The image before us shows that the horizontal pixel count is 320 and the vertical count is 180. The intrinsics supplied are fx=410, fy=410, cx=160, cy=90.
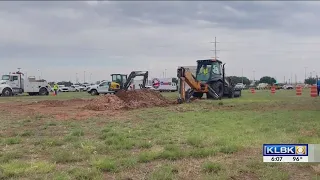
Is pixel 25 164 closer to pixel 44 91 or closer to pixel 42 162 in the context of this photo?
pixel 42 162

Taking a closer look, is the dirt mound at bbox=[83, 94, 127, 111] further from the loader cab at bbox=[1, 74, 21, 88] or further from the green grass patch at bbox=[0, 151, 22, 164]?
the loader cab at bbox=[1, 74, 21, 88]

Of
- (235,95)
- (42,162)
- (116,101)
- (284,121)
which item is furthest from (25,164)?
(235,95)

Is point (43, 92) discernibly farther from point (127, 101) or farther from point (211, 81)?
point (127, 101)

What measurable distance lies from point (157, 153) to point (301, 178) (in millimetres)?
2776

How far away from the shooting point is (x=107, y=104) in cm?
2230

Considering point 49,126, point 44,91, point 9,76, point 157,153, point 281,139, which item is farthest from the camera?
point 44,91

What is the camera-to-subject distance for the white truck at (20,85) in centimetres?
4769

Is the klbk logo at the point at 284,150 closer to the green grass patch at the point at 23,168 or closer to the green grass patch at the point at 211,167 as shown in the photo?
the green grass patch at the point at 211,167

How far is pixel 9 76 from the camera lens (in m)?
49.8

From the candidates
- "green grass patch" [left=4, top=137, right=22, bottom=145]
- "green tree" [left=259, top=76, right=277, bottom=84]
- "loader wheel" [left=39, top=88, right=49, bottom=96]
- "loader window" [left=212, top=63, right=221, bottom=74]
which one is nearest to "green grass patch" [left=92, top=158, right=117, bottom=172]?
"green grass patch" [left=4, top=137, right=22, bottom=145]

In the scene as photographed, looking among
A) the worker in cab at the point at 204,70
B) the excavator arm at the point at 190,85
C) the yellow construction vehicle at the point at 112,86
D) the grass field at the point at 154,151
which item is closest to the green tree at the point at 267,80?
the yellow construction vehicle at the point at 112,86

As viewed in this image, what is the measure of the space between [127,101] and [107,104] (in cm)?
173

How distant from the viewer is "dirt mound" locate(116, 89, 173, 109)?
23378 millimetres

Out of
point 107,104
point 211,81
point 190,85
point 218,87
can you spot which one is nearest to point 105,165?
point 107,104
